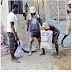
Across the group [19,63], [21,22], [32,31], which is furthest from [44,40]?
[21,22]

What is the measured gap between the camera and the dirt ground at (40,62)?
450cm

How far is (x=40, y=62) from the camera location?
4.91 m

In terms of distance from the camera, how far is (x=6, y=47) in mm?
6117

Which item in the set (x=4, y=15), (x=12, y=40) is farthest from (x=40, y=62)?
(x=4, y=15)

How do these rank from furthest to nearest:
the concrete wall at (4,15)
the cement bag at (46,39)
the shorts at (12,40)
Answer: the concrete wall at (4,15), the cement bag at (46,39), the shorts at (12,40)

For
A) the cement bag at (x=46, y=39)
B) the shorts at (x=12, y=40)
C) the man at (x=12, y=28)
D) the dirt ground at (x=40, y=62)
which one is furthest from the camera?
the cement bag at (x=46, y=39)

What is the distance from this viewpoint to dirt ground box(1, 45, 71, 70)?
450 cm

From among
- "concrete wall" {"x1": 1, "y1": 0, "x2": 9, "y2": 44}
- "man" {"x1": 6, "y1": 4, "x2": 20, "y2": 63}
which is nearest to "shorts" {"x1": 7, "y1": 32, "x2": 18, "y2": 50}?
"man" {"x1": 6, "y1": 4, "x2": 20, "y2": 63}

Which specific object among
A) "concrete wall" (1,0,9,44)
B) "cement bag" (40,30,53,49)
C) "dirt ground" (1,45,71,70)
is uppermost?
"concrete wall" (1,0,9,44)

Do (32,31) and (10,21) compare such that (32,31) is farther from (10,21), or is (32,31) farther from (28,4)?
(28,4)

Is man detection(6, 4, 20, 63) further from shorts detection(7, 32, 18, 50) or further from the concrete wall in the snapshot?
the concrete wall

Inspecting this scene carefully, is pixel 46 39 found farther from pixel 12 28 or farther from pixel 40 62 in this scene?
pixel 12 28

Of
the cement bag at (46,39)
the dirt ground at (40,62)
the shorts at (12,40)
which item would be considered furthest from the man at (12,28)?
the cement bag at (46,39)

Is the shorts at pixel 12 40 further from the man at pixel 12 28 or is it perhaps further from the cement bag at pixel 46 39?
the cement bag at pixel 46 39
